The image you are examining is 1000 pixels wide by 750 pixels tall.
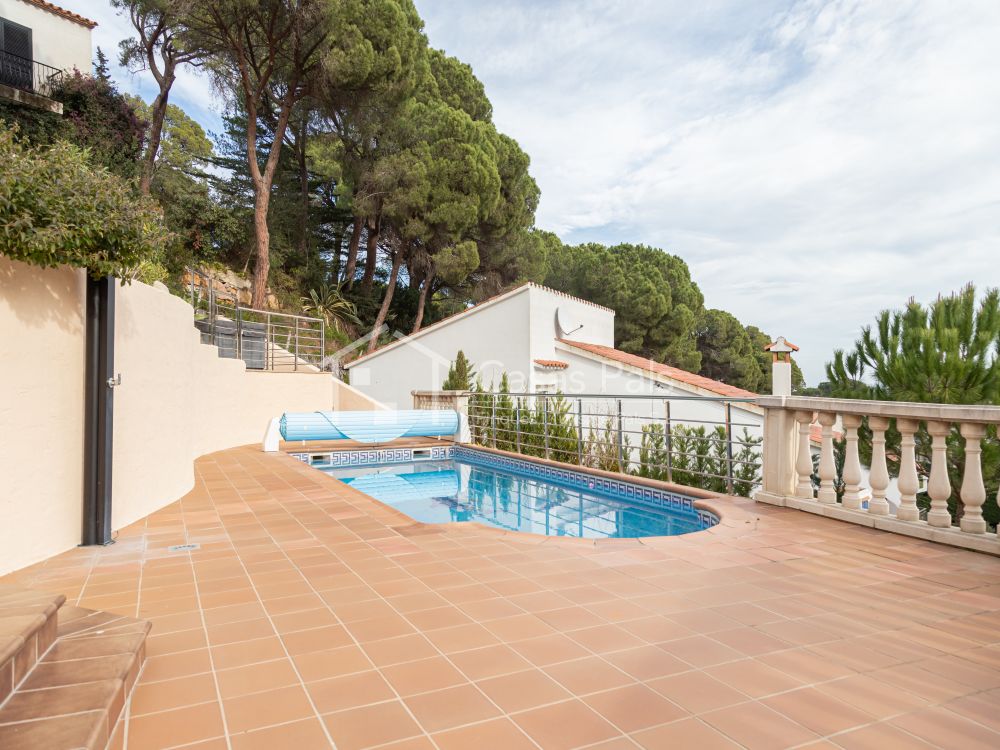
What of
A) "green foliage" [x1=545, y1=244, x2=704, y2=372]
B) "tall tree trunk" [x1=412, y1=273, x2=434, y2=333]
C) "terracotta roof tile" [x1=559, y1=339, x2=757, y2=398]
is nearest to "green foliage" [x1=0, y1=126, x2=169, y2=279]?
"terracotta roof tile" [x1=559, y1=339, x2=757, y2=398]

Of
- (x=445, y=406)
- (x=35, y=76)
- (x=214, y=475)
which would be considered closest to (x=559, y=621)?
(x=214, y=475)

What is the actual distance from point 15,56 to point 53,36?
1797 millimetres

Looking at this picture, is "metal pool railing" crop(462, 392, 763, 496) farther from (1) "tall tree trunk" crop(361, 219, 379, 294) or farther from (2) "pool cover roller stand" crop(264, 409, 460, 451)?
(1) "tall tree trunk" crop(361, 219, 379, 294)

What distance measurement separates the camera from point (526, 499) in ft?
25.8

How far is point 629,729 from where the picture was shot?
6.42ft

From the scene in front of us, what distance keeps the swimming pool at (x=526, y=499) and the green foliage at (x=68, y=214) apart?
397 centimetres

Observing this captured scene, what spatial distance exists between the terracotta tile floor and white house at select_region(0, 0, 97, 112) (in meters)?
19.7

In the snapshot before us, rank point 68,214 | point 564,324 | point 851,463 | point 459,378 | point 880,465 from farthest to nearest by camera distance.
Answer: point 564,324 < point 459,378 < point 851,463 < point 880,465 < point 68,214

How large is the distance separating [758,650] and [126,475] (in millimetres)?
5122

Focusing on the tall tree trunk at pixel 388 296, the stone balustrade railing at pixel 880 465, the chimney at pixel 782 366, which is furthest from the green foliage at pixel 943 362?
the tall tree trunk at pixel 388 296

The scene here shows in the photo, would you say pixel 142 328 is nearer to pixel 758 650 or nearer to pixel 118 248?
pixel 118 248

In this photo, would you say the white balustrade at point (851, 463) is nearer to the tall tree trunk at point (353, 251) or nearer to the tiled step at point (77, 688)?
the tiled step at point (77, 688)

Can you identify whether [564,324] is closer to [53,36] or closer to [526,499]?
[526,499]

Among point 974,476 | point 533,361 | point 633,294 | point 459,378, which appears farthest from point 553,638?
point 633,294
